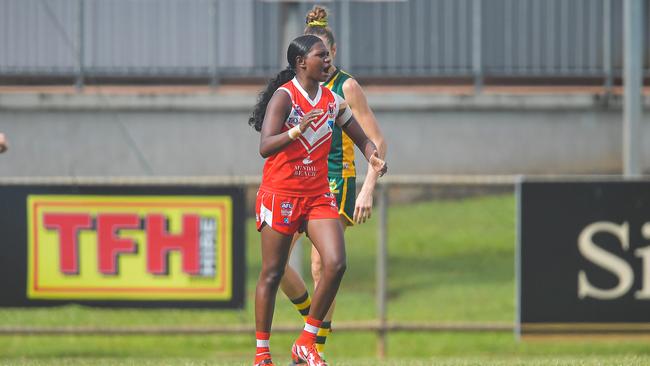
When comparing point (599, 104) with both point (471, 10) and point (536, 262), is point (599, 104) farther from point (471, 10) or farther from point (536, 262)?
point (536, 262)

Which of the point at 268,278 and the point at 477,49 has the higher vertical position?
the point at 477,49

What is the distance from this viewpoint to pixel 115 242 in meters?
11.5

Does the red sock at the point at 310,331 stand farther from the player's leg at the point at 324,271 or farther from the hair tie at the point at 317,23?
the hair tie at the point at 317,23

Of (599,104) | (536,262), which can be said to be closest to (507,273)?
(599,104)

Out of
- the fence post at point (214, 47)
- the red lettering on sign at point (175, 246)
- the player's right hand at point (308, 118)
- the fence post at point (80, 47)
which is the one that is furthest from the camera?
the fence post at point (214, 47)

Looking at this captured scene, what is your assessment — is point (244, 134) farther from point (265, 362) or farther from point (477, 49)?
point (265, 362)

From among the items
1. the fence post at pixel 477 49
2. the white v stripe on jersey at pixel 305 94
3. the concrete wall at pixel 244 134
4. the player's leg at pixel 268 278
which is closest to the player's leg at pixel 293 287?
the player's leg at pixel 268 278

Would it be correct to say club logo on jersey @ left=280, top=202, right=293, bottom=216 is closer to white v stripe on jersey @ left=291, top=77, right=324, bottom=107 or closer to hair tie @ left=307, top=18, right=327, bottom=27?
white v stripe on jersey @ left=291, top=77, right=324, bottom=107

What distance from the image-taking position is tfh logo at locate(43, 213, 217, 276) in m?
11.4

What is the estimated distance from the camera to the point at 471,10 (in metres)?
18.5

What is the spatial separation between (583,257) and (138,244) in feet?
13.0

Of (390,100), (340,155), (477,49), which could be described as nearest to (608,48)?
(477,49)

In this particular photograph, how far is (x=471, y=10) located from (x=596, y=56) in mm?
1914

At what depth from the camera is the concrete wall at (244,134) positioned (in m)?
16.6
